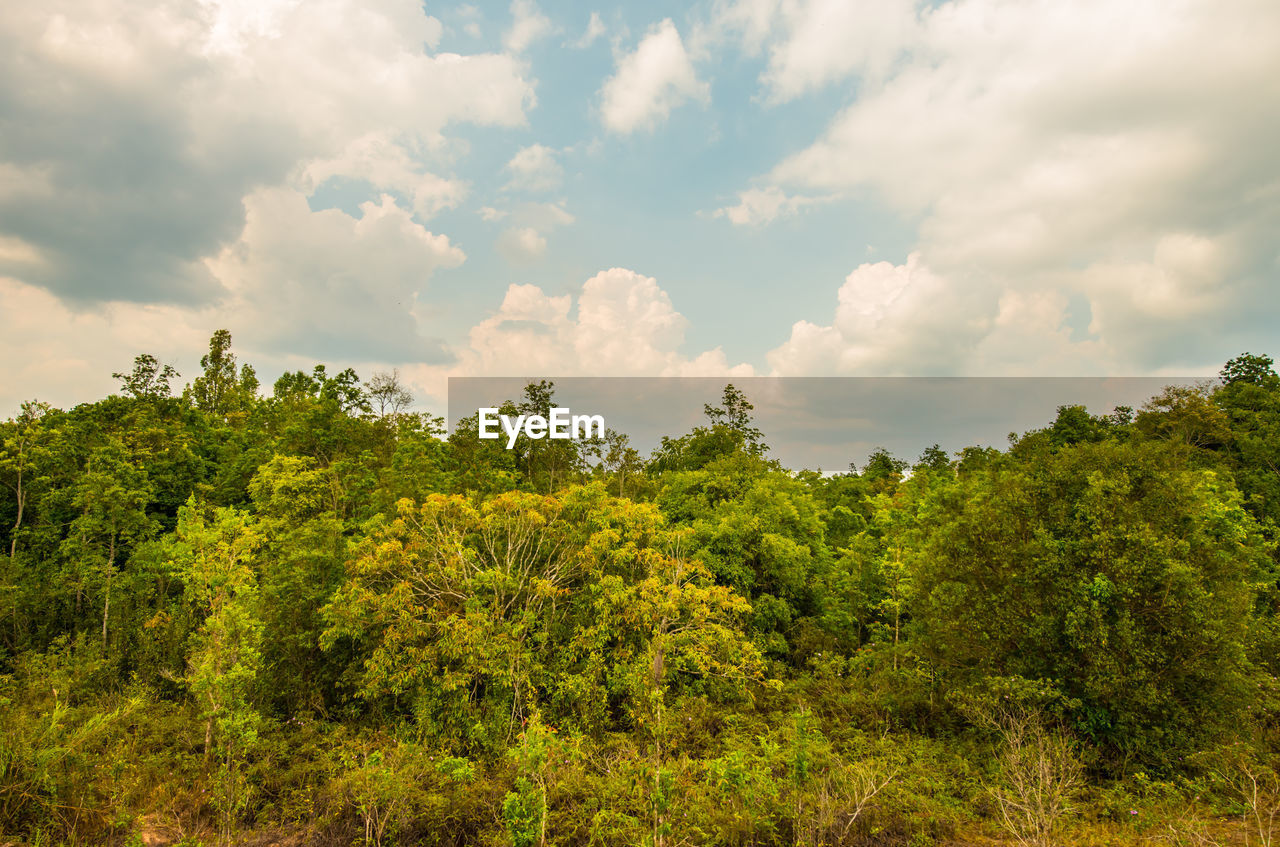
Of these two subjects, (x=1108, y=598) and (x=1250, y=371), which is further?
(x=1250, y=371)

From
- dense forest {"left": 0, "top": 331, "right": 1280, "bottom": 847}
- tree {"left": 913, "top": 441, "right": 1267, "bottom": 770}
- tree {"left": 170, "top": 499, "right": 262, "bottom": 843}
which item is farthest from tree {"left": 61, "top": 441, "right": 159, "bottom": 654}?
tree {"left": 913, "top": 441, "right": 1267, "bottom": 770}

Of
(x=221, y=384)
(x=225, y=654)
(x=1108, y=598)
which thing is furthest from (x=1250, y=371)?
(x=221, y=384)

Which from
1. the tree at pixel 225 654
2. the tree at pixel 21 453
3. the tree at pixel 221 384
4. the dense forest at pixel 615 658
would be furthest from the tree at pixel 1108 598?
the tree at pixel 221 384

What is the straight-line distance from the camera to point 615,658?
18125 mm

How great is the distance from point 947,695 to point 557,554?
11995mm

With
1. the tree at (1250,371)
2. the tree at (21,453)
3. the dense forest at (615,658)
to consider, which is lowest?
the dense forest at (615,658)

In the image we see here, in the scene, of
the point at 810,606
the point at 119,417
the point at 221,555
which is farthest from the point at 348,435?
the point at 810,606

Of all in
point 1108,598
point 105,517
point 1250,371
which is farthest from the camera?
point 1250,371

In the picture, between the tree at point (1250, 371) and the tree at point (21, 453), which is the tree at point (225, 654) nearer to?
the tree at point (21, 453)

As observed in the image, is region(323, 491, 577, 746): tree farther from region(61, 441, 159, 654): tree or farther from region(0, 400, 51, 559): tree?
region(0, 400, 51, 559): tree

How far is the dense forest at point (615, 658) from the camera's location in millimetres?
12742

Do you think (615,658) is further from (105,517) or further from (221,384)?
(221,384)

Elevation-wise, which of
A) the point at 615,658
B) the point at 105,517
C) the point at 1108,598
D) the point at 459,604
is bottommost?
the point at 615,658

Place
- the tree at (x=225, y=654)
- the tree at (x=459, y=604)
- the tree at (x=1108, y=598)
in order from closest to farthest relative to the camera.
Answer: the tree at (x=225, y=654) → the tree at (x=1108, y=598) → the tree at (x=459, y=604)
